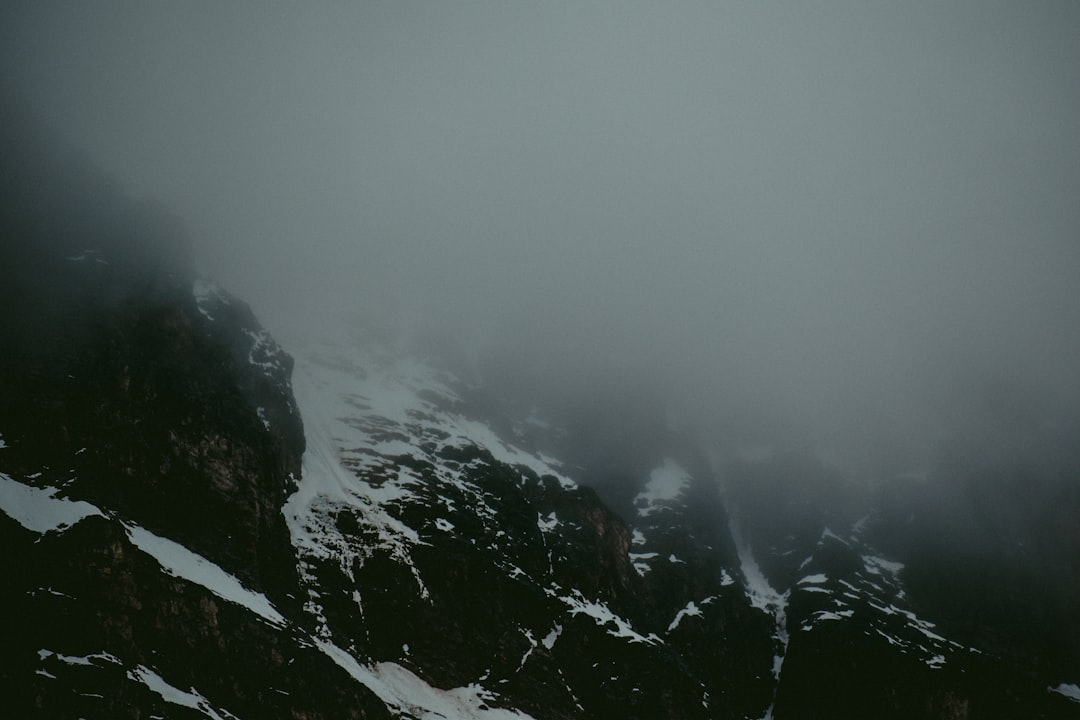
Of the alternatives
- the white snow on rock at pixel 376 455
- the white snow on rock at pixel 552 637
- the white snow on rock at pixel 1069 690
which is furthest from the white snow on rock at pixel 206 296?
the white snow on rock at pixel 1069 690

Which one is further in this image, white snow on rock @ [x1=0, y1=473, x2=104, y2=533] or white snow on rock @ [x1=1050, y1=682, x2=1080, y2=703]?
white snow on rock @ [x1=1050, y1=682, x2=1080, y2=703]

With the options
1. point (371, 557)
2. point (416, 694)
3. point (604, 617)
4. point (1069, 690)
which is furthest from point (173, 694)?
point (1069, 690)

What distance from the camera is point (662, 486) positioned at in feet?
531

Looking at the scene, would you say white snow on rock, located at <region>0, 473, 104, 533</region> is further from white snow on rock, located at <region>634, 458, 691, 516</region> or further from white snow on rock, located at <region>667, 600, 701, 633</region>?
white snow on rock, located at <region>634, 458, 691, 516</region>

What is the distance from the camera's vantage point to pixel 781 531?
512 ft

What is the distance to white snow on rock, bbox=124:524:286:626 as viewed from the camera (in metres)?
51.8

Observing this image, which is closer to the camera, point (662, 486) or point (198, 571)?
point (198, 571)

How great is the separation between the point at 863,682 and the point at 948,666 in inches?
641

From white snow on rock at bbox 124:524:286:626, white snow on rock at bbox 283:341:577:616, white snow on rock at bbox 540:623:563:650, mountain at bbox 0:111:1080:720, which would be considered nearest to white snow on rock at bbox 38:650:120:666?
mountain at bbox 0:111:1080:720

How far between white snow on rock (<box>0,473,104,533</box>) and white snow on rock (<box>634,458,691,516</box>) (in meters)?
117

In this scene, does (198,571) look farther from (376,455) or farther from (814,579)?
(814,579)

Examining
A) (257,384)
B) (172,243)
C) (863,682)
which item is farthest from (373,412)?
(863,682)

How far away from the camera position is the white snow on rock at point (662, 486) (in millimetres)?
149375

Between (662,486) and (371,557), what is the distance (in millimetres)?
102680
